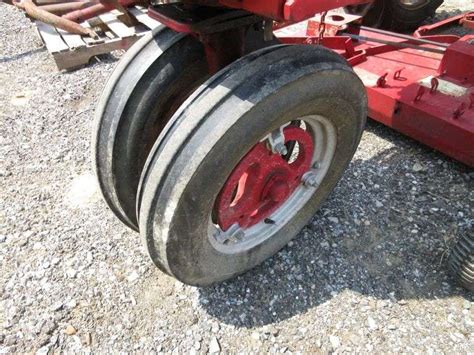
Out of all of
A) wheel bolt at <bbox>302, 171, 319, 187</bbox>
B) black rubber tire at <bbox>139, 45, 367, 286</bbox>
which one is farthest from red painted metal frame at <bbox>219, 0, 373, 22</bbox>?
wheel bolt at <bbox>302, 171, 319, 187</bbox>

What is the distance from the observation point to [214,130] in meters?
1.43

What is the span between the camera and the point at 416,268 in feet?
7.15

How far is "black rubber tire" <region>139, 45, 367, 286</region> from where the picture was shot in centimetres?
145

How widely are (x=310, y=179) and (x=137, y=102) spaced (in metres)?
0.92

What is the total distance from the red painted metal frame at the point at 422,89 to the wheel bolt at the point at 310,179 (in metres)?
1.00

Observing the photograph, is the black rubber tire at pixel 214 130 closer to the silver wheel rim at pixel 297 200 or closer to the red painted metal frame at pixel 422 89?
the silver wheel rim at pixel 297 200

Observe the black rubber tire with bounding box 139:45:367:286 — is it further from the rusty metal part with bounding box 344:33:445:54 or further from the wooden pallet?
the wooden pallet

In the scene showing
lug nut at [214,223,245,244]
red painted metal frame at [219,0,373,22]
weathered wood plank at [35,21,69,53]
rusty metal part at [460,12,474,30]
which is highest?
red painted metal frame at [219,0,373,22]

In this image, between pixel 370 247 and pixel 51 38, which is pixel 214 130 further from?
pixel 51 38

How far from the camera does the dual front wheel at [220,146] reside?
1.47 meters

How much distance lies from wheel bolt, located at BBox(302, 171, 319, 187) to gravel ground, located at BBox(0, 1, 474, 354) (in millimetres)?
352

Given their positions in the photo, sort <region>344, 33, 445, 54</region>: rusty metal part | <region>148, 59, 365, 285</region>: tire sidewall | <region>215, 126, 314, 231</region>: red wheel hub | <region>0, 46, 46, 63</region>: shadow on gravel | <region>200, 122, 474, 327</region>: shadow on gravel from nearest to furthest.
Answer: <region>148, 59, 365, 285</region>: tire sidewall, <region>215, 126, 314, 231</region>: red wheel hub, <region>200, 122, 474, 327</region>: shadow on gravel, <region>344, 33, 445, 54</region>: rusty metal part, <region>0, 46, 46, 63</region>: shadow on gravel

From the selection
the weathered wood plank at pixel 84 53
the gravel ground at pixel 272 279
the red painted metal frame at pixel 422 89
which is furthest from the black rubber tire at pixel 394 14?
the weathered wood plank at pixel 84 53

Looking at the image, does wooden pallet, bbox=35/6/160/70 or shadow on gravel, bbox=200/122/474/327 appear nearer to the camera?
shadow on gravel, bbox=200/122/474/327
